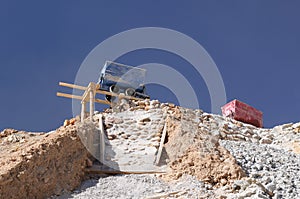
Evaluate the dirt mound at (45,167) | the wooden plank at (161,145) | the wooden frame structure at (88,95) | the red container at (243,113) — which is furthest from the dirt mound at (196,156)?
the red container at (243,113)

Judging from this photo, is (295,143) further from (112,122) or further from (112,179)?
(112,179)

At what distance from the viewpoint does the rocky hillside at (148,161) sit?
13133mm

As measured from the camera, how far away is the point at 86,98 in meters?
20.0

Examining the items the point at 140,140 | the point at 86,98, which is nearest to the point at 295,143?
the point at 140,140

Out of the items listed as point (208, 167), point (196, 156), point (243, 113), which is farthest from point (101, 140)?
point (243, 113)

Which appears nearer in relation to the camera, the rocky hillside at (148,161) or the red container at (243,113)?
the rocky hillside at (148,161)

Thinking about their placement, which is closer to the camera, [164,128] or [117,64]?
[164,128]

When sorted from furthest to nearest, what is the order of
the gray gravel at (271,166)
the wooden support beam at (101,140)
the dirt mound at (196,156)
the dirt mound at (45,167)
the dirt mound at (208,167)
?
the wooden support beam at (101,140) < the dirt mound at (196,156) < the dirt mound at (208,167) < the gray gravel at (271,166) < the dirt mound at (45,167)

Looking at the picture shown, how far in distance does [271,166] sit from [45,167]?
697 centimetres

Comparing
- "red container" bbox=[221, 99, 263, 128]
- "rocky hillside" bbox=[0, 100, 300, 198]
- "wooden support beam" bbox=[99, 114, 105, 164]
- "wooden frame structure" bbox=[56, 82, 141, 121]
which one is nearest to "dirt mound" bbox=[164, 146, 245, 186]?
"rocky hillside" bbox=[0, 100, 300, 198]

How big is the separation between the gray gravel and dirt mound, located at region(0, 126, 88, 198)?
509 cm

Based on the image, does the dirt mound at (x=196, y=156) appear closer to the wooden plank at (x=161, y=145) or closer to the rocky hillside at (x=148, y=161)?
the rocky hillside at (x=148, y=161)

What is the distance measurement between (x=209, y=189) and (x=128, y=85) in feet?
34.3

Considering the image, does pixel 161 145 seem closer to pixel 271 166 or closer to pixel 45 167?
pixel 271 166
